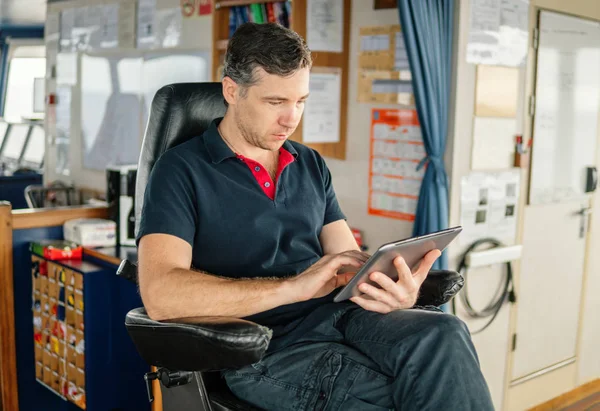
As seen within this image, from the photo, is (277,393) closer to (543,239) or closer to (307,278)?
(307,278)

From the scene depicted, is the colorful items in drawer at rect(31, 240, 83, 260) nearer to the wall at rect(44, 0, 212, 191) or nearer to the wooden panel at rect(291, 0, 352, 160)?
the wooden panel at rect(291, 0, 352, 160)

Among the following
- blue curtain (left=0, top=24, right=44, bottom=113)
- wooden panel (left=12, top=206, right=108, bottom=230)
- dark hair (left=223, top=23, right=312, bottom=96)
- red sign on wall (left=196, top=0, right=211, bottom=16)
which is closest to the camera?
dark hair (left=223, top=23, right=312, bottom=96)

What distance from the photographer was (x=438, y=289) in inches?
69.7

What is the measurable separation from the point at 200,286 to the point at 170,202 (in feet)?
0.74

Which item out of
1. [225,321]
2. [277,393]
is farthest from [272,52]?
[277,393]

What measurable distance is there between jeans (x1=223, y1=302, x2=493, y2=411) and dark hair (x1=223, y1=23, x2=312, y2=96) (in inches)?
23.6

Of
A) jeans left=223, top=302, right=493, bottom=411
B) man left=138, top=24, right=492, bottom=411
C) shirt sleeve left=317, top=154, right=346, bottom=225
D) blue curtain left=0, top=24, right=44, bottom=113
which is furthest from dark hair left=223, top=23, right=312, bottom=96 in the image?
blue curtain left=0, top=24, right=44, bottom=113

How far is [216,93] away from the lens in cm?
191

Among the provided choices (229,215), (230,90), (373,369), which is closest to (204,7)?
(230,90)

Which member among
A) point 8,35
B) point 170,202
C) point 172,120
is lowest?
point 170,202

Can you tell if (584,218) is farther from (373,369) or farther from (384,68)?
(373,369)

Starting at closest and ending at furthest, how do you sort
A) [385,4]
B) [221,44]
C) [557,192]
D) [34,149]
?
[385,4] → [557,192] → [221,44] → [34,149]

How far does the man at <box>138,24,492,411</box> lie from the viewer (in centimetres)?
148

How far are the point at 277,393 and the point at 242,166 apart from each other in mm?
560
